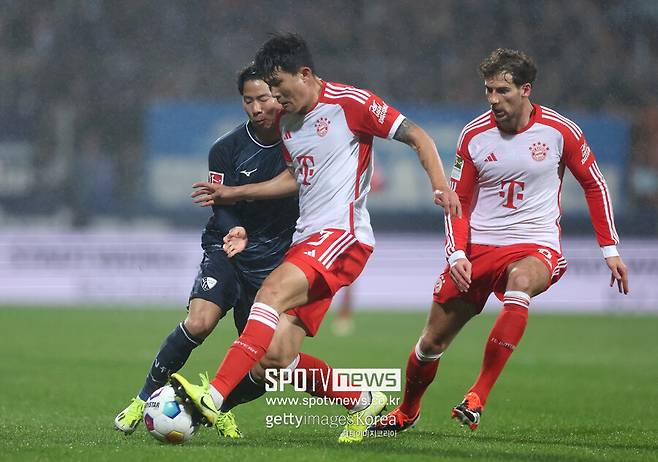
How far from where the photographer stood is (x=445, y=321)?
7.01 m

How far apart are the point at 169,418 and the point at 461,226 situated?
7.36 ft

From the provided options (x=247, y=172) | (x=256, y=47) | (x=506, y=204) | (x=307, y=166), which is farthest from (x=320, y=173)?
(x=256, y=47)

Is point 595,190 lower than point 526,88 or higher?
lower

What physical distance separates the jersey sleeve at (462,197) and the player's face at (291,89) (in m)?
1.20

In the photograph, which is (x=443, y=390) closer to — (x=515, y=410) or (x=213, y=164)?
(x=515, y=410)

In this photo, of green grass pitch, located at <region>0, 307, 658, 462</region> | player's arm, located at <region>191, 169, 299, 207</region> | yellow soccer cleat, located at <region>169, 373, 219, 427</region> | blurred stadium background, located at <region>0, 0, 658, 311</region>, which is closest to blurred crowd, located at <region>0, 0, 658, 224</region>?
blurred stadium background, located at <region>0, 0, 658, 311</region>

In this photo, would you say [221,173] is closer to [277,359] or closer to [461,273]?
Result: [277,359]

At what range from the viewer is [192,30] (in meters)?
20.0

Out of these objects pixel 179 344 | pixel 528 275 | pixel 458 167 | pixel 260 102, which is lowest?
pixel 179 344

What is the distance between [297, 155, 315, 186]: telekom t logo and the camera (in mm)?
6379

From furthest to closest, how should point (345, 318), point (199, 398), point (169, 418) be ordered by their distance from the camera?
1. point (345, 318)
2. point (169, 418)
3. point (199, 398)

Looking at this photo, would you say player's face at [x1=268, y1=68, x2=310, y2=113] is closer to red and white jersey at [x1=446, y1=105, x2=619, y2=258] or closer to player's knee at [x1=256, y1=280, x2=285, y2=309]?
player's knee at [x1=256, y1=280, x2=285, y2=309]

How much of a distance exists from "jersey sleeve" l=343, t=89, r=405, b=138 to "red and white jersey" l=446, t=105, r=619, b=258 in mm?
934

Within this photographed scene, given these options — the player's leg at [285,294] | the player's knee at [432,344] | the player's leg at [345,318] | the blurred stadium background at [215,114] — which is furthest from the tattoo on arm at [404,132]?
the blurred stadium background at [215,114]
